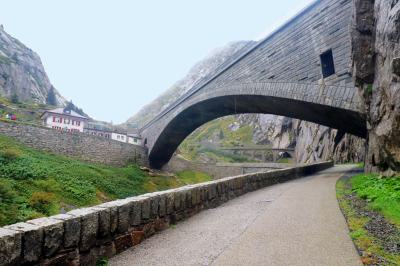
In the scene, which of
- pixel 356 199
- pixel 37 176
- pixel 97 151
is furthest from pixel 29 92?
pixel 356 199

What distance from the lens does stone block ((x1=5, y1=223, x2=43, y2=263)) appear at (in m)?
3.16

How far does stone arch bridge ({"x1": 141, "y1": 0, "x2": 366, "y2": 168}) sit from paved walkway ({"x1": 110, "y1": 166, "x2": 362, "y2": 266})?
9.97m

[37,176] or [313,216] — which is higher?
[313,216]

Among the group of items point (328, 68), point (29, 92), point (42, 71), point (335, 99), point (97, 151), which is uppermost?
point (42, 71)

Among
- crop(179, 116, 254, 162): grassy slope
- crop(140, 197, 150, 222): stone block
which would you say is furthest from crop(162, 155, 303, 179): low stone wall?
crop(140, 197, 150, 222): stone block

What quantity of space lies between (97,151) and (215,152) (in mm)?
33691

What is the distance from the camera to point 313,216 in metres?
6.75

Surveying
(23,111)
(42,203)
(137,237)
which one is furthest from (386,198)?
(23,111)

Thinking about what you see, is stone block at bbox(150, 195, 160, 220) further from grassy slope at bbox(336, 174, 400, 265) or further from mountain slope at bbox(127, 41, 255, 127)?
mountain slope at bbox(127, 41, 255, 127)

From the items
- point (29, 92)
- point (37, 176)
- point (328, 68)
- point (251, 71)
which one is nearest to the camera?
point (328, 68)

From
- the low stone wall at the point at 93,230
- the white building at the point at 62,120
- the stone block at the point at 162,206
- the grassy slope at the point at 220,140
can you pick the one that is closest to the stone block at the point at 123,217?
the low stone wall at the point at 93,230

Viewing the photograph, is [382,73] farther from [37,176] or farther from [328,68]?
[37,176]

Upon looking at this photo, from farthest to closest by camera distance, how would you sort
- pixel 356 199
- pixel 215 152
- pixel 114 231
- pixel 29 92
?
1. pixel 29 92
2. pixel 215 152
3. pixel 356 199
4. pixel 114 231

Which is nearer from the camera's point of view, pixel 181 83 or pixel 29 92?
pixel 29 92
